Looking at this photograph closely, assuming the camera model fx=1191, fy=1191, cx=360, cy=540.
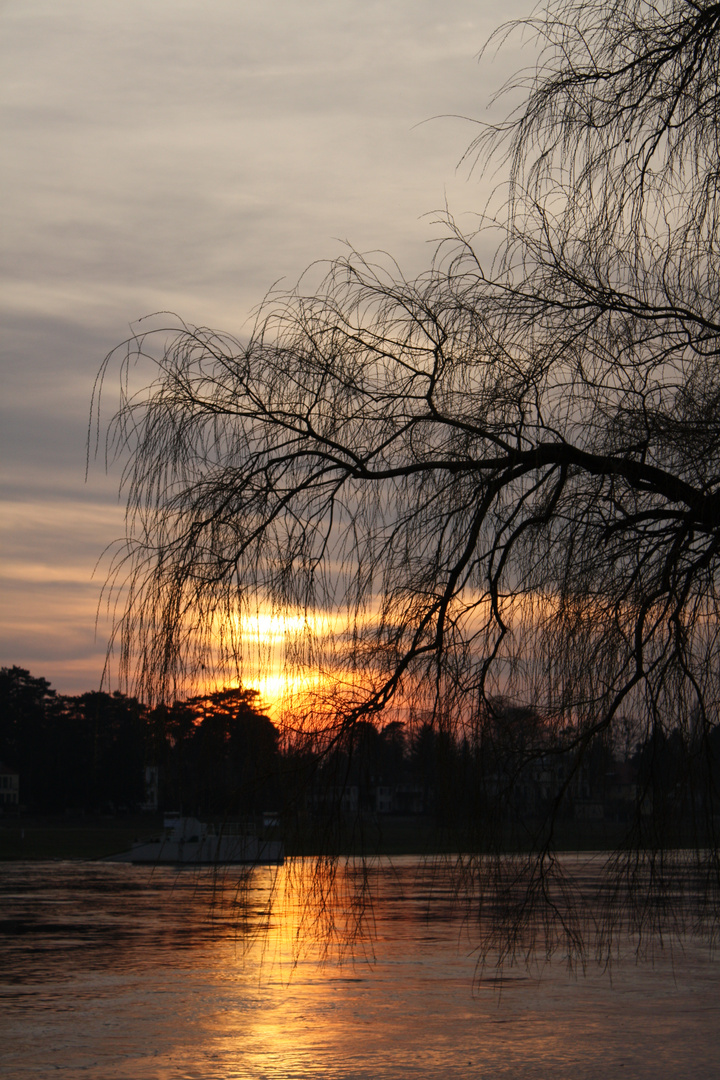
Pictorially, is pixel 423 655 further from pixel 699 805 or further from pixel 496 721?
pixel 699 805

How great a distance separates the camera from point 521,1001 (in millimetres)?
17672

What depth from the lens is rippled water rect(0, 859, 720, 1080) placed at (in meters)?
12.6

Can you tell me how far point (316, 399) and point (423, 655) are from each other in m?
1.27

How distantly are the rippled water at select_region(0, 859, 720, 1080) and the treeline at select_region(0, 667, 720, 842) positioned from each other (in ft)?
1.33

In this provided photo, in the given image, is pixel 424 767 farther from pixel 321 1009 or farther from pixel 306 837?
pixel 321 1009

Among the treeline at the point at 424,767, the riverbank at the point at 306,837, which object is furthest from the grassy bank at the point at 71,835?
the treeline at the point at 424,767

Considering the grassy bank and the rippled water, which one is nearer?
the rippled water

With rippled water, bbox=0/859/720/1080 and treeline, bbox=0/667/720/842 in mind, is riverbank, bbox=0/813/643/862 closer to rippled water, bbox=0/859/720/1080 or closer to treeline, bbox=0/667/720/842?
treeline, bbox=0/667/720/842

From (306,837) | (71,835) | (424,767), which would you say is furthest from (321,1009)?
(71,835)

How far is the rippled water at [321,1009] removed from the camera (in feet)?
41.4

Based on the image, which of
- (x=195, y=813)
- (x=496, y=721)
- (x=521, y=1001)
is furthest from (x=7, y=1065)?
(x=496, y=721)

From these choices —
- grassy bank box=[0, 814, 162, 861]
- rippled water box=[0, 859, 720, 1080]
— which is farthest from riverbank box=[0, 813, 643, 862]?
rippled water box=[0, 859, 720, 1080]

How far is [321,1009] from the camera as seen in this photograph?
1666cm

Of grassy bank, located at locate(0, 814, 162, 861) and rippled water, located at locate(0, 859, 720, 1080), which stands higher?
grassy bank, located at locate(0, 814, 162, 861)
